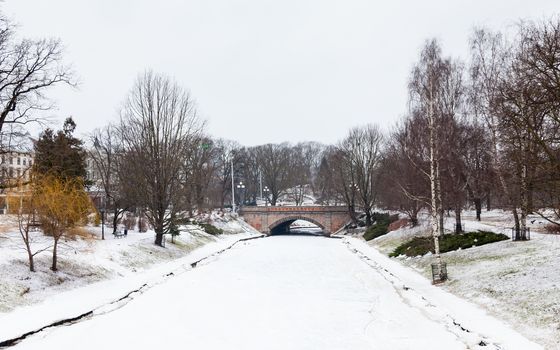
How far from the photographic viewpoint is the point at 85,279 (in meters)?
21.5

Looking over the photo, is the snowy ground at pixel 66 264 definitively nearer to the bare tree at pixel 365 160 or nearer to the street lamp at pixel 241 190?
the bare tree at pixel 365 160

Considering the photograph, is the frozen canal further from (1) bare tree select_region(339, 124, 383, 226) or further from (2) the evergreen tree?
(1) bare tree select_region(339, 124, 383, 226)

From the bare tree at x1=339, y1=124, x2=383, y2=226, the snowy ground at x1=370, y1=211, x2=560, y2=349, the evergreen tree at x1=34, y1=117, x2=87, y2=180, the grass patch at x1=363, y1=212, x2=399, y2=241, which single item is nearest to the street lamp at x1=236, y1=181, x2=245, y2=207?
the bare tree at x1=339, y1=124, x2=383, y2=226

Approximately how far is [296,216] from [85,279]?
52.1m

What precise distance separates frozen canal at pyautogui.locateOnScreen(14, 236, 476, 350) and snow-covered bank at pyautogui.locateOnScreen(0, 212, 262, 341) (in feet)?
4.27

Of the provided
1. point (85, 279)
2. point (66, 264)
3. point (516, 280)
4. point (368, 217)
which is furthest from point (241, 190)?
point (516, 280)

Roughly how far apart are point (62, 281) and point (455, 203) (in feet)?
72.5

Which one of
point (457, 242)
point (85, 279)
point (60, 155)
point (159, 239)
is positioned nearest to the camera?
point (85, 279)

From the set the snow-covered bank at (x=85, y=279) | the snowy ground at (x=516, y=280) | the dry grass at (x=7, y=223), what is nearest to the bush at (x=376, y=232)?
the snow-covered bank at (x=85, y=279)

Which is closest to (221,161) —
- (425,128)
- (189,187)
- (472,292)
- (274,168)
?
(274,168)

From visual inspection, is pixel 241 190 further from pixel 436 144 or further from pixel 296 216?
pixel 436 144

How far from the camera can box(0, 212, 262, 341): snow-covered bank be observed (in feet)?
49.4

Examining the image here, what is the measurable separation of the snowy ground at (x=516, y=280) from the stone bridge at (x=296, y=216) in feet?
141

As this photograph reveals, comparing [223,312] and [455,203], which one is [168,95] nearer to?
[455,203]
